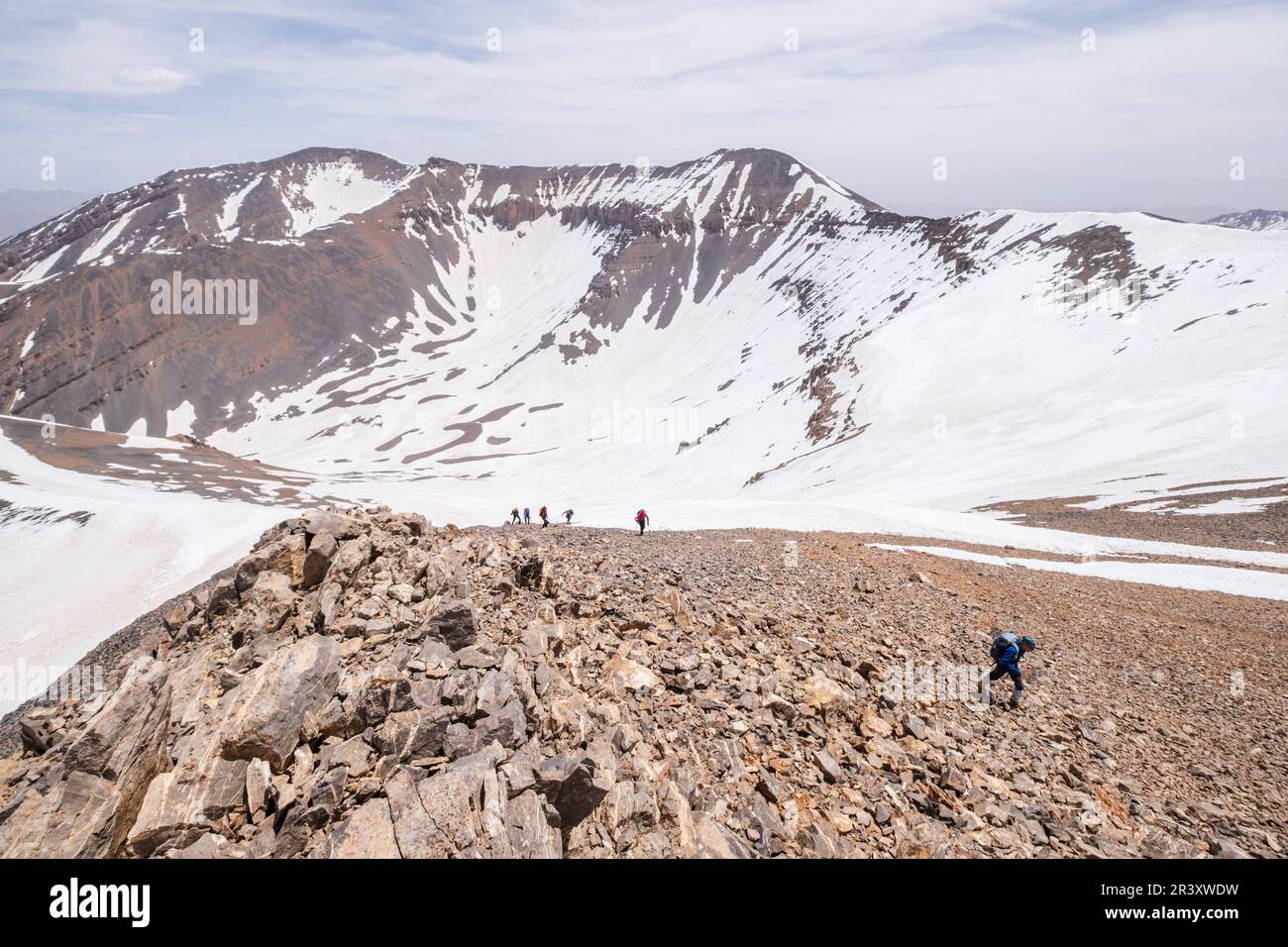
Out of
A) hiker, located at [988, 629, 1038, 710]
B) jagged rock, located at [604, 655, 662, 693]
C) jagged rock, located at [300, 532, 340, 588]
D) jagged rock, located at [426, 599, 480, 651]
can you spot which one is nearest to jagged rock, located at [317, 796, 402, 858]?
jagged rock, located at [426, 599, 480, 651]

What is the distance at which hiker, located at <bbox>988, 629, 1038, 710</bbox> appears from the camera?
11.6 m

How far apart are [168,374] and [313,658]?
9025 inches

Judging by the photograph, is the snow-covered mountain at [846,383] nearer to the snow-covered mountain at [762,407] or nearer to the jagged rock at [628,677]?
the snow-covered mountain at [762,407]

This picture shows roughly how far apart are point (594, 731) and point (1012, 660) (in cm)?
840

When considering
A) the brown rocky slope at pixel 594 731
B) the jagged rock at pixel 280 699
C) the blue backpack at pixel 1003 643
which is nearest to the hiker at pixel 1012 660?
the blue backpack at pixel 1003 643

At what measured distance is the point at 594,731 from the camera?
26.7ft

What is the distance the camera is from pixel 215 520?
163ft

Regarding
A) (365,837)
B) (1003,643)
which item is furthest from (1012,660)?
(365,837)

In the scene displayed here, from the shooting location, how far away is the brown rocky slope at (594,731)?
6941mm

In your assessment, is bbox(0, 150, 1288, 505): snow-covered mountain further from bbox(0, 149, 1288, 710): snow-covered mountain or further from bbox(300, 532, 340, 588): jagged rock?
bbox(300, 532, 340, 588): jagged rock

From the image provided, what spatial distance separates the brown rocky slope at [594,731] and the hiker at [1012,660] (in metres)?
0.45

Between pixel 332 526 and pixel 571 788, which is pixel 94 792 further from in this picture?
pixel 332 526

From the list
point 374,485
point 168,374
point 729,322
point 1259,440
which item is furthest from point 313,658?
point 168,374
